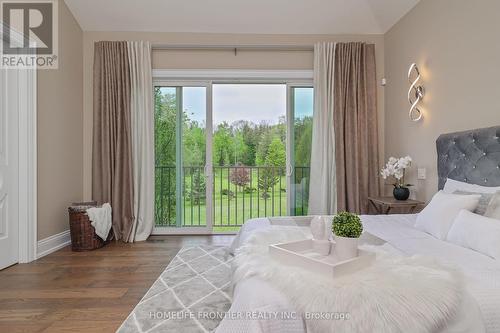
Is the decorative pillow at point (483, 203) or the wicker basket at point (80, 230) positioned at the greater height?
Result: the decorative pillow at point (483, 203)

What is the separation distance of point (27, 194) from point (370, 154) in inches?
161

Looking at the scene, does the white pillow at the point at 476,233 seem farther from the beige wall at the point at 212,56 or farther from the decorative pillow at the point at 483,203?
the beige wall at the point at 212,56

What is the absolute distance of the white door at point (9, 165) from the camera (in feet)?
9.72

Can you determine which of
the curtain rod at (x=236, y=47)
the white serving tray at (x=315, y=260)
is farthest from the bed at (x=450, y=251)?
the curtain rod at (x=236, y=47)

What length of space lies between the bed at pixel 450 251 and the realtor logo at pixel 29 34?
2.95 meters

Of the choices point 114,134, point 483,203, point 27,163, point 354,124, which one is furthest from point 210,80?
point 483,203

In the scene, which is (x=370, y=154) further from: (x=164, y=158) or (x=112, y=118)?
(x=112, y=118)

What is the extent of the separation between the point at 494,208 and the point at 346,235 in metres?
1.27

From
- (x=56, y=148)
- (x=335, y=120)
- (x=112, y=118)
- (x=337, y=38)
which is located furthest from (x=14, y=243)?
(x=337, y=38)

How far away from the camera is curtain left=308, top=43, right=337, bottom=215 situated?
3.99 m

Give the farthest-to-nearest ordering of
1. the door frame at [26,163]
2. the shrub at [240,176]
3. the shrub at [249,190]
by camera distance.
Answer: the shrub at [249,190]
the shrub at [240,176]
the door frame at [26,163]

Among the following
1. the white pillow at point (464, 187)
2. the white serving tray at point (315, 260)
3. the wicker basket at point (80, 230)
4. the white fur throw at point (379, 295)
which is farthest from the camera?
the wicker basket at point (80, 230)

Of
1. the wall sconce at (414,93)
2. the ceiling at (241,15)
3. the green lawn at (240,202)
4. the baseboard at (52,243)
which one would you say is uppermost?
the ceiling at (241,15)

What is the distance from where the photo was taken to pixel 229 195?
17.0ft
